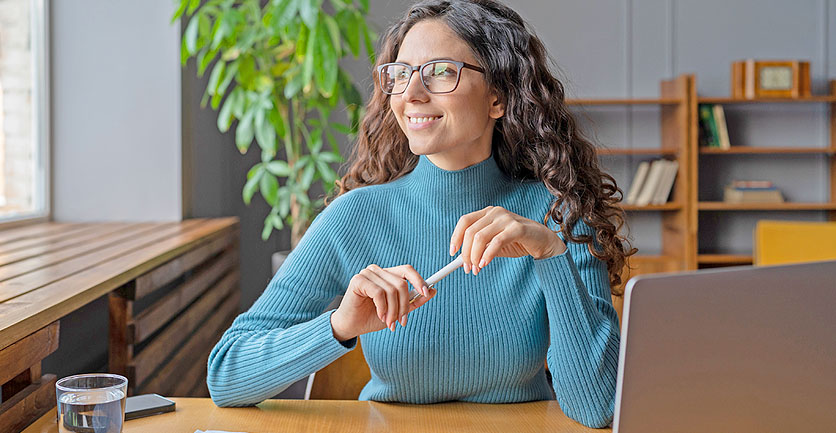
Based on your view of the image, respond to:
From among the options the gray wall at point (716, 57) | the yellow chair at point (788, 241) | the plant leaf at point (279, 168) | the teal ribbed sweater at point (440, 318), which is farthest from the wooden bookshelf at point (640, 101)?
the teal ribbed sweater at point (440, 318)

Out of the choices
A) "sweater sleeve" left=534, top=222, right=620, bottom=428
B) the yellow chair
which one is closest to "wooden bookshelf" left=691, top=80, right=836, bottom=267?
the yellow chair

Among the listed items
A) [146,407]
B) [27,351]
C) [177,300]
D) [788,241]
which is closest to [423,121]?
[146,407]

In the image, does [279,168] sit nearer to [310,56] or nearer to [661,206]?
[310,56]

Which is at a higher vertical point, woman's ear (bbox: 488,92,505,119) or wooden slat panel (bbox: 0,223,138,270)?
woman's ear (bbox: 488,92,505,119)

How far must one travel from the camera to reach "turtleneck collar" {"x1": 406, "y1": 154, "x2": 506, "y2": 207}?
1408mm

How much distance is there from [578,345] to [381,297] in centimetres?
35

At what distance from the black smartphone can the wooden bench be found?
0.20m

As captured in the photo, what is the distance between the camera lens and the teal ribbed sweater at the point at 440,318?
1187 mm

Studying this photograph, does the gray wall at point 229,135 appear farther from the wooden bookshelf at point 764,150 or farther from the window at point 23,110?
Result: the wooden bookshelf at point 764,150

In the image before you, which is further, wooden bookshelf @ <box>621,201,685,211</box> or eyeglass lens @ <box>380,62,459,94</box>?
wooden bookshelf @ <box>621,201,685,211</box>

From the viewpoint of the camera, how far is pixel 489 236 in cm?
102

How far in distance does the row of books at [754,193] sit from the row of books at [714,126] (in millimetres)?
293

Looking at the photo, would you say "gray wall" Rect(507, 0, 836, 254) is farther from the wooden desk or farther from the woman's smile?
the wooden desk

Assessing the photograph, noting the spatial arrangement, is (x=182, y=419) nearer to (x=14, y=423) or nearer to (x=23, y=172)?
(x=14, y=423)
